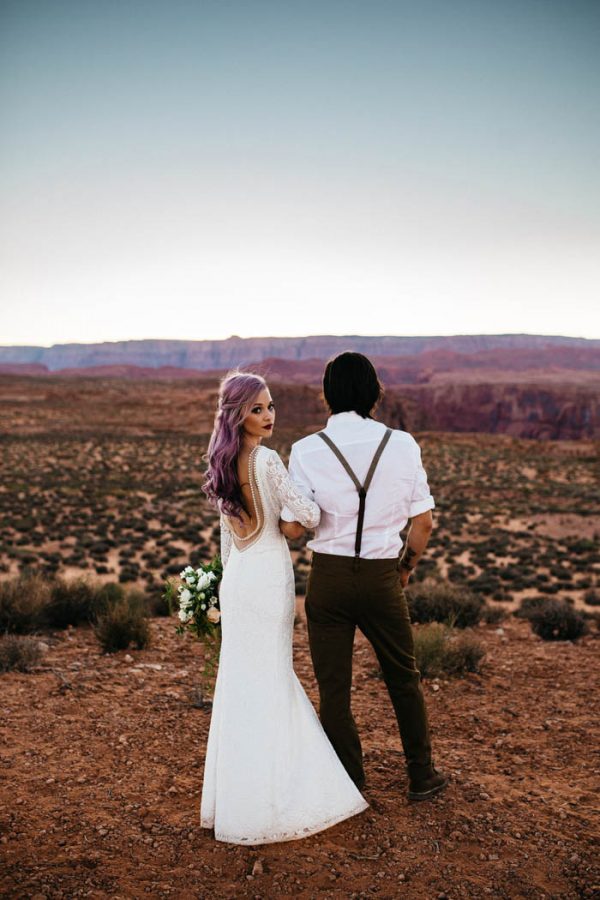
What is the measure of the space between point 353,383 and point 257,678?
1520mm

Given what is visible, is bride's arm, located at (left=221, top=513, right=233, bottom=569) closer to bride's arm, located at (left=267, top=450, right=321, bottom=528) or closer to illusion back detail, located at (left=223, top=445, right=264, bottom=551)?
illusion back detail, located at (left=223, top=445, right=264, bottom=551)

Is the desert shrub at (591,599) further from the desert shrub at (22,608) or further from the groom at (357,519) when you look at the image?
the groom at (357,519)

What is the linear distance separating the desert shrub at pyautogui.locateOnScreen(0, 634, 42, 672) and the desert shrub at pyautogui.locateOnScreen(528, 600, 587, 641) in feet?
18.4

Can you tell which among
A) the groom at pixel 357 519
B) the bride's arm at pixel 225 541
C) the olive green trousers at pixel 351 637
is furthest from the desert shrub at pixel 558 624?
the bride's arm at pixel 225 541

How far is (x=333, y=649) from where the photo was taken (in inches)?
128

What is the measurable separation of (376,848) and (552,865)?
82cm

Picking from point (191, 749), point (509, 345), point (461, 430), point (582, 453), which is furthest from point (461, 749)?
point (509, 345)

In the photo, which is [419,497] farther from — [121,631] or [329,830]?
[121,631]

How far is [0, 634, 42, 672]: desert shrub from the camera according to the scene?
5.71 meters

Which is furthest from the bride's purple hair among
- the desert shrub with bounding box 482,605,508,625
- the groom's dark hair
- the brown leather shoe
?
the desert shrub with bounding box 482,605,508,625

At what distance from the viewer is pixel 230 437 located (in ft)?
10.1

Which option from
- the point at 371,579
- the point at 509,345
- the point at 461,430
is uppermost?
the point at 509,345

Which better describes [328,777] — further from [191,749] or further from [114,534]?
[114,534]

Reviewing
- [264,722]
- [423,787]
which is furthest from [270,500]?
[423,787]
